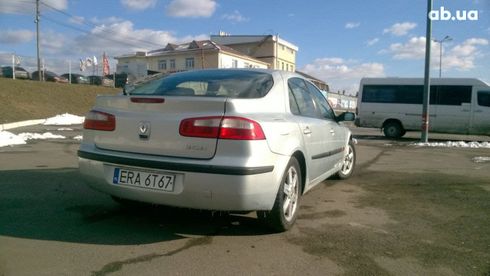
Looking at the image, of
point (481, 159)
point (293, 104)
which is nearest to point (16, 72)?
point (481, 159)

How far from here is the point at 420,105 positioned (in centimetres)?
1691

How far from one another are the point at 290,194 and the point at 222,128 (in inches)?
42.2

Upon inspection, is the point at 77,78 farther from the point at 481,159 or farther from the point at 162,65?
the point at 481,159

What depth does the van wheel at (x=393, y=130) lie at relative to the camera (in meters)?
17.3

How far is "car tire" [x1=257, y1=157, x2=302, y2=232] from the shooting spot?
3.75 m

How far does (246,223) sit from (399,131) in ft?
47.6

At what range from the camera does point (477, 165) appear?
870cm

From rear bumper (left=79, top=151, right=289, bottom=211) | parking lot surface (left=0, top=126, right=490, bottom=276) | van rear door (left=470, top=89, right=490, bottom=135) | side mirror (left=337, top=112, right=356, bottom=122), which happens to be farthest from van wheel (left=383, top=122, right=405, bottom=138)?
rear bumper (left=79, top=151, right=289, bottom=211)

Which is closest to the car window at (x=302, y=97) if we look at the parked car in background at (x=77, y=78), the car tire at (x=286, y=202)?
the car tire at (x=286, y=202)

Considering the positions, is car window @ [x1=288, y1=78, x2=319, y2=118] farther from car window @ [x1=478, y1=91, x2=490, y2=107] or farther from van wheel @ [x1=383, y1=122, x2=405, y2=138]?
car window @ [x1=478, y1=91, x2=490, y2=107]

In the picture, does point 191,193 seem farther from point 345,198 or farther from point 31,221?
point 345,198

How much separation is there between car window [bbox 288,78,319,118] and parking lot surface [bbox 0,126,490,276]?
110cm

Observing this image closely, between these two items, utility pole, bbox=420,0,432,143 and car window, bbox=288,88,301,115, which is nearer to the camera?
car window, bbox=288,88,301,115

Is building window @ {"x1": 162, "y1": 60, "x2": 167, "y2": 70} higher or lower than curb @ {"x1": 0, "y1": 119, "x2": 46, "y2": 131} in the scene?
higher
